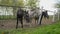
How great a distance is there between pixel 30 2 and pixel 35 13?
376 inches

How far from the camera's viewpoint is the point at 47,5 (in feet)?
102

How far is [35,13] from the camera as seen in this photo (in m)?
15.6

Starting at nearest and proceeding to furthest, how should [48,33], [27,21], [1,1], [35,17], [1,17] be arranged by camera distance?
[48,33] → [27,21] → [35,17] → [1,17] → [1,1]

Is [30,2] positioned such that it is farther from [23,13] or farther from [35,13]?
[23,13]

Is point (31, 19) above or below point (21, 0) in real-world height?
below

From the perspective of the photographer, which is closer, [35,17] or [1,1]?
[35,17]

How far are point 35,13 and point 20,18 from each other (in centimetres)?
193

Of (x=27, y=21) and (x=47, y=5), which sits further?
(x=47, y=5)

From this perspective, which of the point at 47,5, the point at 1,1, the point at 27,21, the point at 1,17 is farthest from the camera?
the point at 47,5

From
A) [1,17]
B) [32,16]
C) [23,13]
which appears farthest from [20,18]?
[1,17]

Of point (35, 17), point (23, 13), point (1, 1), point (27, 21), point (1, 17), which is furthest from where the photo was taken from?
point (1, 1)

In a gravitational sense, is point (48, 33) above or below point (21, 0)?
below

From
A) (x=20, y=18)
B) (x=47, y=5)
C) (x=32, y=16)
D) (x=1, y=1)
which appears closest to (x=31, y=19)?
(x=32, y=16)

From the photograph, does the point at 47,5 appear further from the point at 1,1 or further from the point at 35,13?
the point at 35,13
